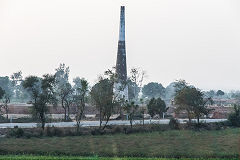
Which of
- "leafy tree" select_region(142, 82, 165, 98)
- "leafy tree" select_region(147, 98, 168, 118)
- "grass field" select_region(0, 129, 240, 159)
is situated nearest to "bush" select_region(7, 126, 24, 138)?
"grass field" select_region(0, 129, 240, 159)

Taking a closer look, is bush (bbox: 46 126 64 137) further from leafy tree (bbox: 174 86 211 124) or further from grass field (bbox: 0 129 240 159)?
leafy tree (bbox: 174 86 211 124)

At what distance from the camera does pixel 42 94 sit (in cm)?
3491

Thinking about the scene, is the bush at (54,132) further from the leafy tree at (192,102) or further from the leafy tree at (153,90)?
the leafy tree at (153,90)

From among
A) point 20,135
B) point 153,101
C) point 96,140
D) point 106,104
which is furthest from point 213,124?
point 20,135

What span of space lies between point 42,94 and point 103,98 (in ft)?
19.8

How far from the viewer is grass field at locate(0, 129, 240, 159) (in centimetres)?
2216

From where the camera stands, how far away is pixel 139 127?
36.1 m

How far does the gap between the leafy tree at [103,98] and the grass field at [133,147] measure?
24.5 feet

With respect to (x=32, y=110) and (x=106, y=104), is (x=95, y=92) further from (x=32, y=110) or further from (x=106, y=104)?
(x=32, y=110)

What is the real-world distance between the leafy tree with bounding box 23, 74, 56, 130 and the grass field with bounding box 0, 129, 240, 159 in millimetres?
6159

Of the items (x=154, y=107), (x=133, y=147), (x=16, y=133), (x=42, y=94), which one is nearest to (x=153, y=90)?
(x=154, y=107)

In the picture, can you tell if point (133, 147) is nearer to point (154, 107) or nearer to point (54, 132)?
point (54, 132)

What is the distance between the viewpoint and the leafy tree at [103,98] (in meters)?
36.4

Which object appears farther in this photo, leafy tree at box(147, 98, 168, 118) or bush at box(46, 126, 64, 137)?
leafy tree at box(147, 98, 168, 118)
